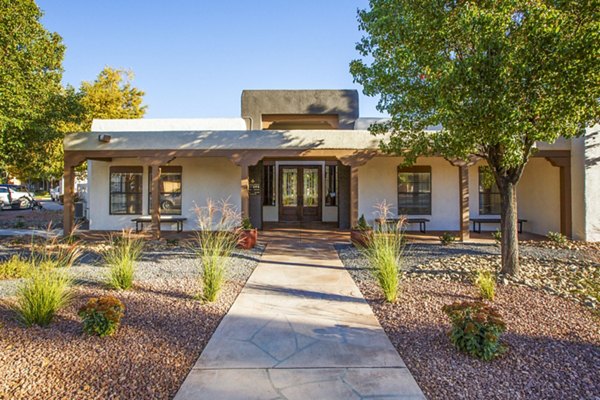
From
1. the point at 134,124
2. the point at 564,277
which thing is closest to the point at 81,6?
the point at 134,124

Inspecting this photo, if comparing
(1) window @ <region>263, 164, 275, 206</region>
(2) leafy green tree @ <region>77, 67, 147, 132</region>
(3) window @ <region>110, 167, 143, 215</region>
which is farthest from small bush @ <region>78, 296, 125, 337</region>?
(2) leafy green tree @ <region>77, 67, 147, 132</region>

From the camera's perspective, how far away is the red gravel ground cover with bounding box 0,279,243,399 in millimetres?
2908

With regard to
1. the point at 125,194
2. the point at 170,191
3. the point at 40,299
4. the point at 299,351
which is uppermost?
the point at 170,191

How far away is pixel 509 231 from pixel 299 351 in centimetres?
485

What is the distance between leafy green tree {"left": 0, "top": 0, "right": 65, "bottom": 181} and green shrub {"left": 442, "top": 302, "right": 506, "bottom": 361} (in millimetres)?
9840

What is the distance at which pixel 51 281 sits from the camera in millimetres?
4363

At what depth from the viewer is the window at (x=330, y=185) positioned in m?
14.9

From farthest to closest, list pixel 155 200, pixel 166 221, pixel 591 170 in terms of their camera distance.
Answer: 1. pixel 166 221
2. pixel 155 200
3. pixel 591 170

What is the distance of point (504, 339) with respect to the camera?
3.80 metres

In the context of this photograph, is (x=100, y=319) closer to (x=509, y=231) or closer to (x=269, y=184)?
(x=509, y=231)

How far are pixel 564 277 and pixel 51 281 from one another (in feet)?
25.8

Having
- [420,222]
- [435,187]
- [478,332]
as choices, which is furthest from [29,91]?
[435,187]

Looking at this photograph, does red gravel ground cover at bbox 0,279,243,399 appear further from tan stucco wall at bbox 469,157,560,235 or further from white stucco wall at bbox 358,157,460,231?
tan stucco wall at bbox 469,157,560,235

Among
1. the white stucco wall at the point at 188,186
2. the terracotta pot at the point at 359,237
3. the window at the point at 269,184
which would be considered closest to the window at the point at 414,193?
the terracotta pot at the point at 359,237
